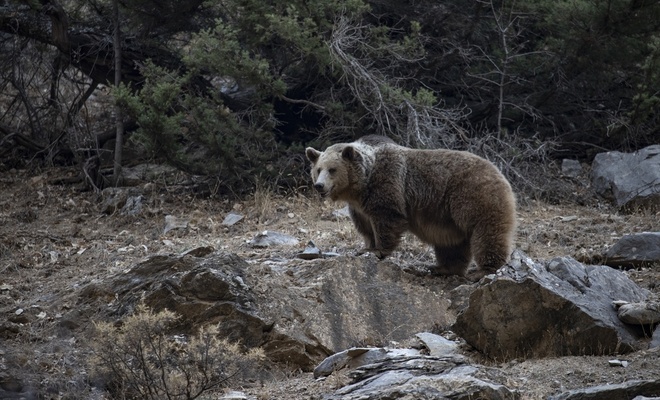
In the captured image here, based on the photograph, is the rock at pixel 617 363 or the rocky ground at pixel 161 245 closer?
the rock at pixel 617 363

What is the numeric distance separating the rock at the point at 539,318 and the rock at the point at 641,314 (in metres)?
0.05

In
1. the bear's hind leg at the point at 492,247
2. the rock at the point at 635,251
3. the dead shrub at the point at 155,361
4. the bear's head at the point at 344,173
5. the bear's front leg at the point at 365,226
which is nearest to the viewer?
the dead shrub at the point at 155,361

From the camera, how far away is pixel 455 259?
911 cm

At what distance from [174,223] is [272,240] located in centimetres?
247

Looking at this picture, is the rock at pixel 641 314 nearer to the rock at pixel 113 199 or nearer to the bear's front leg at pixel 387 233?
the bear's front leg at pixel 387 233

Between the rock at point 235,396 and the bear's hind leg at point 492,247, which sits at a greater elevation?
the bear's hind leg at point 492,247

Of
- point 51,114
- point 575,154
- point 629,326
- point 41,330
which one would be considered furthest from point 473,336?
point 51,114

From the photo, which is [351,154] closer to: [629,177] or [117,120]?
[629,177]

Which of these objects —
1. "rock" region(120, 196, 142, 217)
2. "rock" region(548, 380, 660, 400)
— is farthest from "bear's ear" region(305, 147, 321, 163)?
"rock" region(548, 380, 660, 400)

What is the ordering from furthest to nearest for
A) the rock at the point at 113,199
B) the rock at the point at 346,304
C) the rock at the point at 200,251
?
the rock at the point at 113,199
the rock at the point at 200,251
the rock at the point at 346,304

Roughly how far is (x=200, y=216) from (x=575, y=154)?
6.57 m

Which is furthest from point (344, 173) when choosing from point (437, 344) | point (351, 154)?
point (437, 344)

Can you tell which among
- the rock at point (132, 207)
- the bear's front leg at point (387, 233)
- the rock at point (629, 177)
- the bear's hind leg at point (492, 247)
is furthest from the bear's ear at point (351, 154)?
the rock at point (629, 177)

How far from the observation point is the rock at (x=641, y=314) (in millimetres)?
6609
